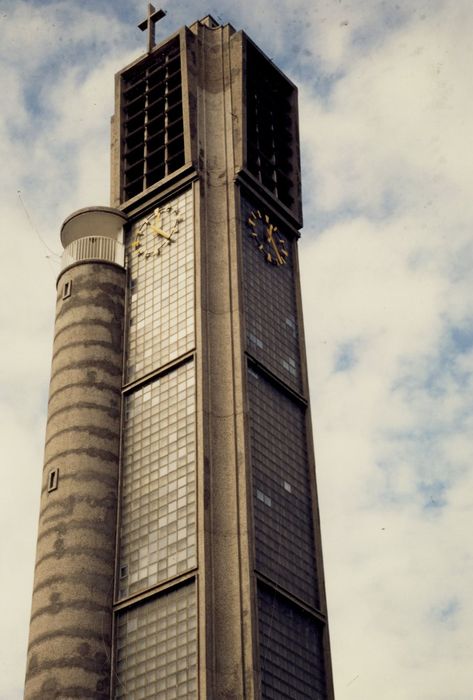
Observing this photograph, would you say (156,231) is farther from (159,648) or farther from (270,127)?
(159,648)

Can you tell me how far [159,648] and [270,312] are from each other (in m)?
36.9

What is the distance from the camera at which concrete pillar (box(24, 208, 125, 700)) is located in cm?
9106

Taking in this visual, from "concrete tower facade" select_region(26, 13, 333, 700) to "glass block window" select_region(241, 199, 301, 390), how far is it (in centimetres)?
24

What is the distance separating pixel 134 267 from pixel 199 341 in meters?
17.4

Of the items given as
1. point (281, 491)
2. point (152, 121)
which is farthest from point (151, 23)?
A: point (281, 491)

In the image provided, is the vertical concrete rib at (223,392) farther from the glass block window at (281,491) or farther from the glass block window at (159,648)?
the glass block window at (159,648)

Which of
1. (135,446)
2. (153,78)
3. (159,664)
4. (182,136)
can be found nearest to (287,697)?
(159,664)

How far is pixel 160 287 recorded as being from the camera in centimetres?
11225

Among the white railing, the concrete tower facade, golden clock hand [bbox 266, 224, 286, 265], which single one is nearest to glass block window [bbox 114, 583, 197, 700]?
the concrete tower facade

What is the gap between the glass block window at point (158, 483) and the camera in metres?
93.9

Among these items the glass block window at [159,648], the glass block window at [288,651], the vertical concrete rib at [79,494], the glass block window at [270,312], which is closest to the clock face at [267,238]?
the glass block window at [270,312]

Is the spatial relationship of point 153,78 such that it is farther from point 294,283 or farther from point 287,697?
point 287,697

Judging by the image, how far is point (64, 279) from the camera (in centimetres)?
11631

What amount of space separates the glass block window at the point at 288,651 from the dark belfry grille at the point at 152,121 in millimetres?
50055
